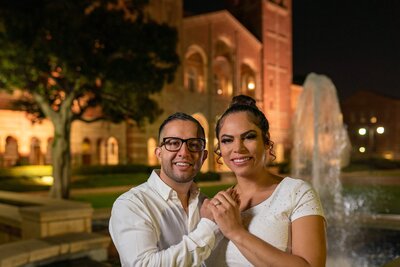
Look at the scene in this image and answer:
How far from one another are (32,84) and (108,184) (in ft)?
28.3

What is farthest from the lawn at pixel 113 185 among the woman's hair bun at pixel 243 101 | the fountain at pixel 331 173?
the woman's hair bun at pixel 243 101

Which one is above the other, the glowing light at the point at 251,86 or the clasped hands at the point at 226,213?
the glowing light at the point at 251,86

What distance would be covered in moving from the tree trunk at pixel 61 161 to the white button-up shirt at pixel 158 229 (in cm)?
1432

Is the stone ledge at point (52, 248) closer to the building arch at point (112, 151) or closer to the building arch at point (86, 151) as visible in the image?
the building arch at point (86, 151)

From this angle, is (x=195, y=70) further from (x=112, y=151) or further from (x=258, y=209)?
(x=258, y=209)

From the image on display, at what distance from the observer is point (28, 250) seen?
6.45 m

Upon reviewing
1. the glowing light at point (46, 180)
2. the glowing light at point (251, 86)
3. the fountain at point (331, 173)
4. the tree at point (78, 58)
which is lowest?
the glowing light at point (46, 180)

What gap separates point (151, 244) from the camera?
7.28ft

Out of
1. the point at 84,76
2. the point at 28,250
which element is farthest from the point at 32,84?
the point at 28,250

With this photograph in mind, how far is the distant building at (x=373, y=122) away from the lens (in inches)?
2472

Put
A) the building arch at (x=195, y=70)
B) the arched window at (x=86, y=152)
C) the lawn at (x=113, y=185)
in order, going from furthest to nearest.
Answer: the building arch at (x=195, y=70)
the arched window at (x=86, y=152)
the lawn at (x=113, y=185)

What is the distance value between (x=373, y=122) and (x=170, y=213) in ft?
221

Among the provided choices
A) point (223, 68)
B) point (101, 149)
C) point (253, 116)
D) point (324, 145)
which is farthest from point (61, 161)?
point (223, 68)

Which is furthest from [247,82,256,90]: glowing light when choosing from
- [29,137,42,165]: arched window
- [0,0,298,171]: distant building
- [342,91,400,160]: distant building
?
[342,91,400,160]: distant building
